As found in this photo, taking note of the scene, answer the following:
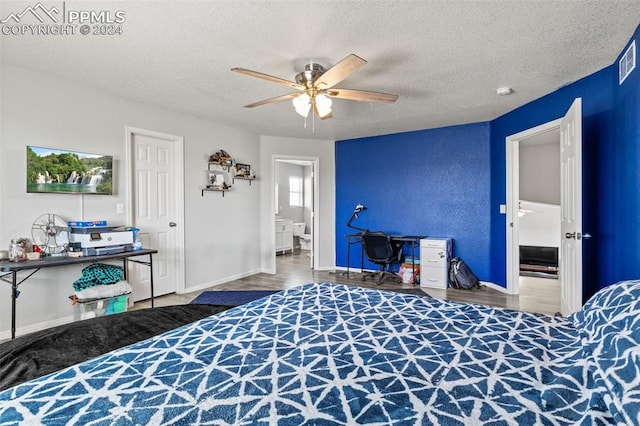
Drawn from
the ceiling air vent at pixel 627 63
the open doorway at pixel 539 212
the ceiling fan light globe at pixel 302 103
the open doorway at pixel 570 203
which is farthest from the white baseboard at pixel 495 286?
the ceiling fan light globe at pixel 302 103

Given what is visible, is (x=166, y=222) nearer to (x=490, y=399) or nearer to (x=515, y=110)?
(x=490, y=399)

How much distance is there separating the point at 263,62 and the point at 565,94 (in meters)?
2.98

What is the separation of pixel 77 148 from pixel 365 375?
3486mm

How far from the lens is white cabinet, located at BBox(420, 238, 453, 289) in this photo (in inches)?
178

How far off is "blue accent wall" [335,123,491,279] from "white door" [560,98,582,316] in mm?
1652

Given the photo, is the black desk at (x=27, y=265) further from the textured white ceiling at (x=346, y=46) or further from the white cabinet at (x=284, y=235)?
the white cabinet at (x=284, y=235)

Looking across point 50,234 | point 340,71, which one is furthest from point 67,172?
point 340,71

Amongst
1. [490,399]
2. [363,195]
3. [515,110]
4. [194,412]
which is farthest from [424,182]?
[194,412]

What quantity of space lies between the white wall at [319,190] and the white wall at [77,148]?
0.73 meters

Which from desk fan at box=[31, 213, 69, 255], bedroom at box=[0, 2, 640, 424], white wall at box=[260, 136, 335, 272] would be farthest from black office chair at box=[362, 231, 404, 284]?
desk fan at box=[31, 213, 69, 255]

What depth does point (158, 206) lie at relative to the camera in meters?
3.96

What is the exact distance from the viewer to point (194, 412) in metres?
0.89

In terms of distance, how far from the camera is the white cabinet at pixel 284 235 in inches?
294

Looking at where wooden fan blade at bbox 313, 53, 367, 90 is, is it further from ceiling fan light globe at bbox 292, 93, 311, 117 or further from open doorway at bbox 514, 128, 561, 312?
open doorway at bbox 514, 128, 561, 312
